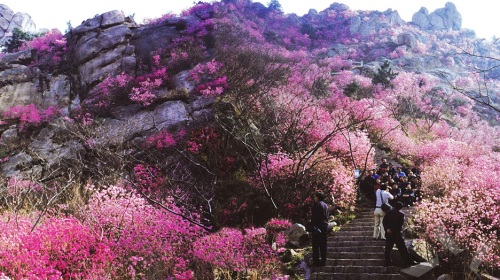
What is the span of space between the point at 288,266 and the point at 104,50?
24901 millimetres

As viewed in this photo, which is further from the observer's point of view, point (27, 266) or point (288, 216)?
point (288, 216)

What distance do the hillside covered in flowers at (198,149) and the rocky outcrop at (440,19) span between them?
35.5m

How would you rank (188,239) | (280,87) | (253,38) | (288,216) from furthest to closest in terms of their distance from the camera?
1. (253,38)
2. (280,87)
3. (288,216)
4. (188,239)

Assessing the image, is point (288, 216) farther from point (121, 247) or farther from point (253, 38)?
point (253, 38)

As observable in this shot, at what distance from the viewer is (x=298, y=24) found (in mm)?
53062

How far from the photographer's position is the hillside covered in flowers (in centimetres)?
977

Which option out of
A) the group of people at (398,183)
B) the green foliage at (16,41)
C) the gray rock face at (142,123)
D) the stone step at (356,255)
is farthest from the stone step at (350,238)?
the green foliage at (16,41)

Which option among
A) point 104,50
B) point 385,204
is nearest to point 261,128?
point 385,204

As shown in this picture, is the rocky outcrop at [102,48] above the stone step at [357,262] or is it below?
above

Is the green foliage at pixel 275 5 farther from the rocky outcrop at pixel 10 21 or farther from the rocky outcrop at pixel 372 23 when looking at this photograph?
the rocky outcrop at pixel 10 21

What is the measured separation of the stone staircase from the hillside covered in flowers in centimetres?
144

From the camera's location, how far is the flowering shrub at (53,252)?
27.8 ft

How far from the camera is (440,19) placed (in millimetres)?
71062

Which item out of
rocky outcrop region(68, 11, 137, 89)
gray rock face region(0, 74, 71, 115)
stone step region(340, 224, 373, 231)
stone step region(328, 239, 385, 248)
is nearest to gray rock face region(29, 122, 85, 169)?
gray rock face region(0, 74, 71, 115)
